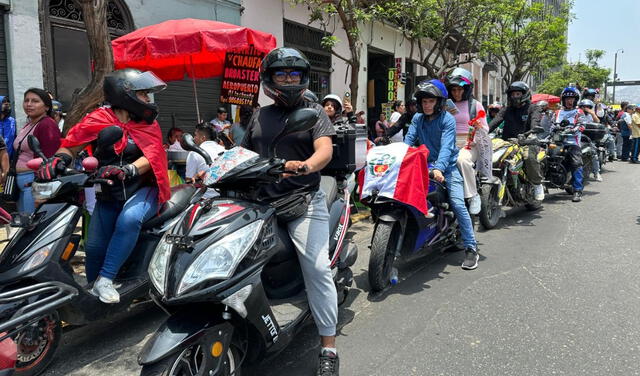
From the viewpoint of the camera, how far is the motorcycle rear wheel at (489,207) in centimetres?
629

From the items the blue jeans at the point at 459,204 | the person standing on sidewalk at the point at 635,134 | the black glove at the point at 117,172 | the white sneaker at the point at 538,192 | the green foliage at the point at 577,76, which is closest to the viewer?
the black glove at the point at 117,172

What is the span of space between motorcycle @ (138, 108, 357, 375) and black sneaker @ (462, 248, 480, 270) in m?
2.58

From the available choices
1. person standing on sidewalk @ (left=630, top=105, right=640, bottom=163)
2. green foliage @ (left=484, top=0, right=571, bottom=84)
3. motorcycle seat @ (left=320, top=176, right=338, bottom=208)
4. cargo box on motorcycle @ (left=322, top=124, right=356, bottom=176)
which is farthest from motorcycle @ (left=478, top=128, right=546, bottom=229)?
green foliage @ (left=484, top=0, right=571, bottom=84)

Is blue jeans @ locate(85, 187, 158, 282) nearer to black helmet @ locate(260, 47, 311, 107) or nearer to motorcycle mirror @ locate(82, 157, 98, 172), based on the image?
motorcycle mirror @ locate(82, 157, 98, 172)

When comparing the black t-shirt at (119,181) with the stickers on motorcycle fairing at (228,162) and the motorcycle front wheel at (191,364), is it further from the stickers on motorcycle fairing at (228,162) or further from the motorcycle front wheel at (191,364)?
the motorcycle front wheel at (191,364)

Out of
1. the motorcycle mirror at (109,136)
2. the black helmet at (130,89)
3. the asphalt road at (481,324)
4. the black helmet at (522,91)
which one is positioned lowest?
the asphalt road at (481,324)

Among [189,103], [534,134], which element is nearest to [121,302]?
[534,134]

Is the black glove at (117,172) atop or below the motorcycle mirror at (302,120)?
below

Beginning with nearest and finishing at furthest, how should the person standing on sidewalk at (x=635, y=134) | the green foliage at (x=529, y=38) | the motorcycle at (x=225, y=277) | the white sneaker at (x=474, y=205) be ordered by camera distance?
the motorcycle at (x=225, y=277)
the white sneaker at (x=474, y=205)
the person standing on sidewalk at (x=635, y=134)
the green foliage at (x=529, y=38)

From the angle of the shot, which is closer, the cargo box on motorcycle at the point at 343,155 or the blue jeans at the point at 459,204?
the cargo box on motorcycle at the point at 343,155

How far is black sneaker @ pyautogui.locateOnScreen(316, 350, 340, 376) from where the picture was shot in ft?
9.03

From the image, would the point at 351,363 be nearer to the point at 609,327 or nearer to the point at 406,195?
the point at 406,195

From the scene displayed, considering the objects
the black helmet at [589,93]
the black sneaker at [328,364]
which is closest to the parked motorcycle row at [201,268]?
the black sneaker at [328,364]

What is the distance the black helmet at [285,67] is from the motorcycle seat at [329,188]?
81 cm
